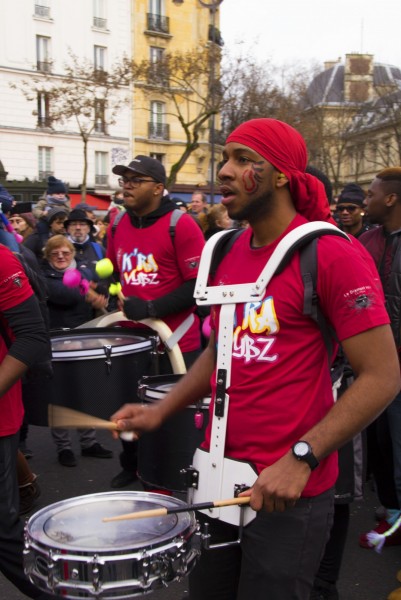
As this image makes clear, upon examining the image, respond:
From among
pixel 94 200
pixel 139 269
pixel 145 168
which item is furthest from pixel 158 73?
pixel 139 269

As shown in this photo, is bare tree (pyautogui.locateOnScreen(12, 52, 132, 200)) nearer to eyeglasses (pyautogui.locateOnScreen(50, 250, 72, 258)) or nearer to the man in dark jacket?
eyeglasses (pyautogui.locateOnScreen(50, 250, 72, 258))

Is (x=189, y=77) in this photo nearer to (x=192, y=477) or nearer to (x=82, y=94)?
(x=82, y=94)

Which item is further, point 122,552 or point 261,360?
point 261,360

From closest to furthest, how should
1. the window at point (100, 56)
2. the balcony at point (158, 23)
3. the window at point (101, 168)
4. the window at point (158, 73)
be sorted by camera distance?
the window at point (158, 73) < the window at point (100, 56) < the window at point (101, 168) < the balcony at point (158, 23)

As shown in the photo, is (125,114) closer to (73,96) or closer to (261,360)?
(73,96)

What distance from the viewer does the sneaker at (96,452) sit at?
241 inches

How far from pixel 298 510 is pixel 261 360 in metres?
0.46

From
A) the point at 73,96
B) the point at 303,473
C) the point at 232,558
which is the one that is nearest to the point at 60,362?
the point at 232,558

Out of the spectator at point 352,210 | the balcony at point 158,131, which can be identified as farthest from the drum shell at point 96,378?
the balcony at point 158,131

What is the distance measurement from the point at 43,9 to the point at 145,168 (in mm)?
33927

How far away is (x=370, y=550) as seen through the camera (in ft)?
14.5

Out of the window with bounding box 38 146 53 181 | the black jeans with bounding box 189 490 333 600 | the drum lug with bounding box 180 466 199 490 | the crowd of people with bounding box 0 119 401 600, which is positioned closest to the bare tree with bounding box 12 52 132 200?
the window with bounding box 38 146 53 181

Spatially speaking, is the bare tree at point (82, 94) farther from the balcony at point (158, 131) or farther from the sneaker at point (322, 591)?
the sneaker at point (322, 591)

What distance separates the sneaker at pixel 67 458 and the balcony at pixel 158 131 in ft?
115
